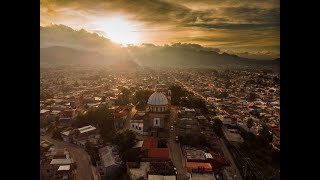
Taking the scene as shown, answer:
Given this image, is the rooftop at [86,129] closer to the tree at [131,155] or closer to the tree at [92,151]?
the tree at [92,151]

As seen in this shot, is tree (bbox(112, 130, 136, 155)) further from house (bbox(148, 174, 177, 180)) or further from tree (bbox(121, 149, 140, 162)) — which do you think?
house (bbox(148, 174, 177, 180))

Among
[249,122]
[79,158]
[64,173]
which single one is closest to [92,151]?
[79,158]

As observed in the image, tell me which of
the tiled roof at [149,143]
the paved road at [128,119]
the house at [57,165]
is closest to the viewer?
the house at [57,165]

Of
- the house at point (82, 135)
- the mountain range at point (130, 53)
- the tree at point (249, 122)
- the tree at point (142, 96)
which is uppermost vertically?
the mountain range at point (130, 53)

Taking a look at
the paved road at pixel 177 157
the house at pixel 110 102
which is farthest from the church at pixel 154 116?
the house at pixel 110 102

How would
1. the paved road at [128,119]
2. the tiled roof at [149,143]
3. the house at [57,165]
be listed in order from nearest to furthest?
1. the house at [57,165]
2. the tiled roof at [149,143]
3. the paved road at [128,119]

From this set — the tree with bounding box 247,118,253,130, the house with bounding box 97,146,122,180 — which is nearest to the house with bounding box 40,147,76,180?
the house with bounding box 97,146,122,180

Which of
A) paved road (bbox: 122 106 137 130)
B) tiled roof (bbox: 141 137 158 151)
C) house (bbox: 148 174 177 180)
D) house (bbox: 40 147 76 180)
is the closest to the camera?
house (bbox: 40 147 76 180)
